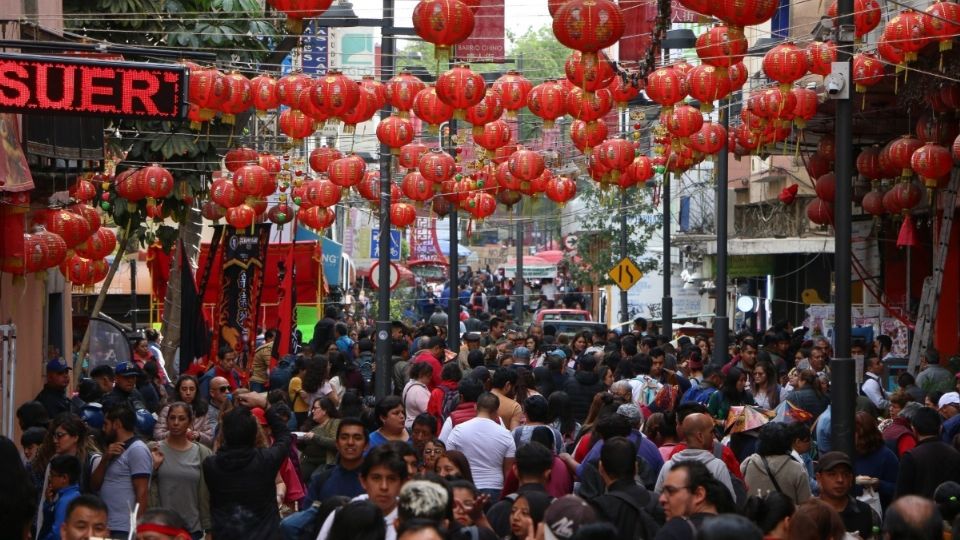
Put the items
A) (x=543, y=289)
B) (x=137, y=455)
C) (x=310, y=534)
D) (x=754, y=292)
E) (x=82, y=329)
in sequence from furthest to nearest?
1. (x=543, y=289)
2. (x=754, y=292)
3. (x=82, y=329)
4. (x=137, y=455)
5. (x=310, y=534)

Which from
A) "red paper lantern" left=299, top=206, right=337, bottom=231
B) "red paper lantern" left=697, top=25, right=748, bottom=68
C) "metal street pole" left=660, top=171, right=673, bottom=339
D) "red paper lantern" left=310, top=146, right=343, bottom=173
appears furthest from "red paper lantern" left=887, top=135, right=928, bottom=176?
"red paper lantern" left=299, top=206, right=337, bottom=231

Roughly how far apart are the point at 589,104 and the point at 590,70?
3.87 metres

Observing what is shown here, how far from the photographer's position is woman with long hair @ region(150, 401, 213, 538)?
1047cm

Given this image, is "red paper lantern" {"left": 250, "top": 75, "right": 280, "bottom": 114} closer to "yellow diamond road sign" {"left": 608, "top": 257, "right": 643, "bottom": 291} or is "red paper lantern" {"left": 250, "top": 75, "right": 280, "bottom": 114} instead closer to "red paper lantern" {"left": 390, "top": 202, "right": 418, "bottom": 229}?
"red paper lantern" {"left": 390, "top": 202, "right": 418, "bottom": 229}

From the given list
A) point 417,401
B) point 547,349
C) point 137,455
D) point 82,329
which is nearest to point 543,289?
point 82,329

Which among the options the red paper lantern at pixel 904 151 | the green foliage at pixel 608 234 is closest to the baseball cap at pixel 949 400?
the red paper lantern at pixel 904 151

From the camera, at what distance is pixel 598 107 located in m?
18.6

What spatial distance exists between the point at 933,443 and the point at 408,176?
41.2 ft

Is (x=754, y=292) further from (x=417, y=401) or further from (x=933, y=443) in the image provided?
(x=933, y=443)

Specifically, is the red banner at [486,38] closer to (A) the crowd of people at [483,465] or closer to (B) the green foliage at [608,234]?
(A) the crowd of people at [483,465]

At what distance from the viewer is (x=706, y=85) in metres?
17.0

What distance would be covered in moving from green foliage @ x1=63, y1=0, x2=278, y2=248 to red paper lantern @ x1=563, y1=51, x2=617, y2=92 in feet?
23.2

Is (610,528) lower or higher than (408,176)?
lower

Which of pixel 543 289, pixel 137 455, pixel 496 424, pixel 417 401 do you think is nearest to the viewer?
pixel 137 455
